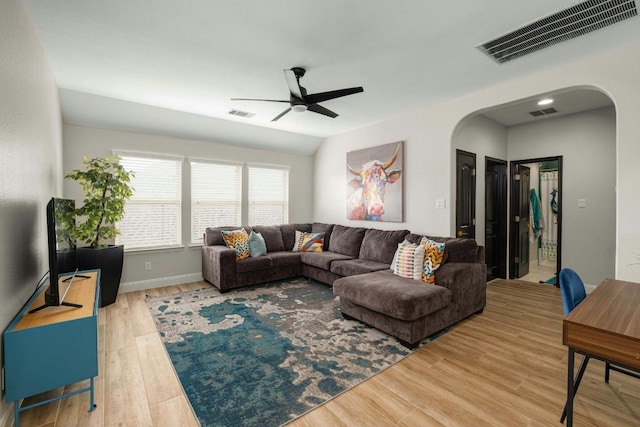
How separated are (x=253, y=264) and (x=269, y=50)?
9.57 feet

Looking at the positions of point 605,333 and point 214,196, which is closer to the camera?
point 605,333

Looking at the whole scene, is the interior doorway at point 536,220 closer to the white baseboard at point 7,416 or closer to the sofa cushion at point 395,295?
the sofa cushion at point 395,295

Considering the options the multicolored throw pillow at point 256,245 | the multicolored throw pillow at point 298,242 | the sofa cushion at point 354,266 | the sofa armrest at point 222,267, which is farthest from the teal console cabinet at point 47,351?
the multicolored throw pillow at point 298,242

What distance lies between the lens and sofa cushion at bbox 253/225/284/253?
205 inches

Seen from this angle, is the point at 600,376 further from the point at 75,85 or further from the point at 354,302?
the point at 75,85

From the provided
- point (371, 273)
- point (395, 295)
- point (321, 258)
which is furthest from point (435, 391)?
point (321, 258)

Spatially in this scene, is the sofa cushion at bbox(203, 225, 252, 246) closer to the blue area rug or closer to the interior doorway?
the blue area rug

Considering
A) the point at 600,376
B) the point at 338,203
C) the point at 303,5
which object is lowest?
the point at 600,376

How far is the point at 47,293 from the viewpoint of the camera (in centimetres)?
201

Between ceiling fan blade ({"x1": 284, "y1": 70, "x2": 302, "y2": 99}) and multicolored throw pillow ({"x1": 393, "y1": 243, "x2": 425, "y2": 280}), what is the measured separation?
2058mm

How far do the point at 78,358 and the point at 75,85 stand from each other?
10.3 ft

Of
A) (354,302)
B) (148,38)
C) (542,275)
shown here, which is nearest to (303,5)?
(148,38)

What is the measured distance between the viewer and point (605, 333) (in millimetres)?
1268

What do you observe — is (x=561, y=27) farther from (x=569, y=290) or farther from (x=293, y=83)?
(x=293, y=83)
